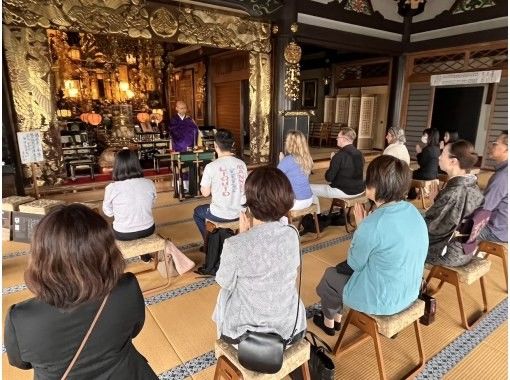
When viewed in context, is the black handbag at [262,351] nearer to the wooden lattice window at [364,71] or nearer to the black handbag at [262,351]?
the black handbag at [262,351]

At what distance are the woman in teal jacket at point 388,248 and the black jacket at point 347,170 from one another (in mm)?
1705

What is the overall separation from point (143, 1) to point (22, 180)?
3095 mm

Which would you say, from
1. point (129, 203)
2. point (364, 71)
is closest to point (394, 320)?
point (129, 203)

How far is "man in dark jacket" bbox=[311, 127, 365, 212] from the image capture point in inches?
126

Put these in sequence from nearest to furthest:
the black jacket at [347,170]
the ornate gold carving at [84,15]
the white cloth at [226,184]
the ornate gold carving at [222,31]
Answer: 1. the white cloth at [226,184]
2. the black jacket at [347,170]
3. the ornate gold carving at [84,15]
4. the ornate gold carving at [222,31]

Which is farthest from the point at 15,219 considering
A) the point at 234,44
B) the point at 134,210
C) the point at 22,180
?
the point at 234,44

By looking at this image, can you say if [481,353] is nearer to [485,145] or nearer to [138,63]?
[485,145]

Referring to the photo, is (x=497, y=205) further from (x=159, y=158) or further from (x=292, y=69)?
(x=159, y=158)

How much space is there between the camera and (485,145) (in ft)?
23.4

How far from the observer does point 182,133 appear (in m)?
5.23

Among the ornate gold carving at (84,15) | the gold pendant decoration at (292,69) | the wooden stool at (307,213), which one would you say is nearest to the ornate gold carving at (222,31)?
the gold pendant decoration at (292,69)

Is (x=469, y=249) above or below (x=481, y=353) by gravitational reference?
above

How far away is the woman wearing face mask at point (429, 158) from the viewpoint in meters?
4.18

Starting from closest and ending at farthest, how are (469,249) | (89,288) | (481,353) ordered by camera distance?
(89,288) → (481,353) → (469,249)
